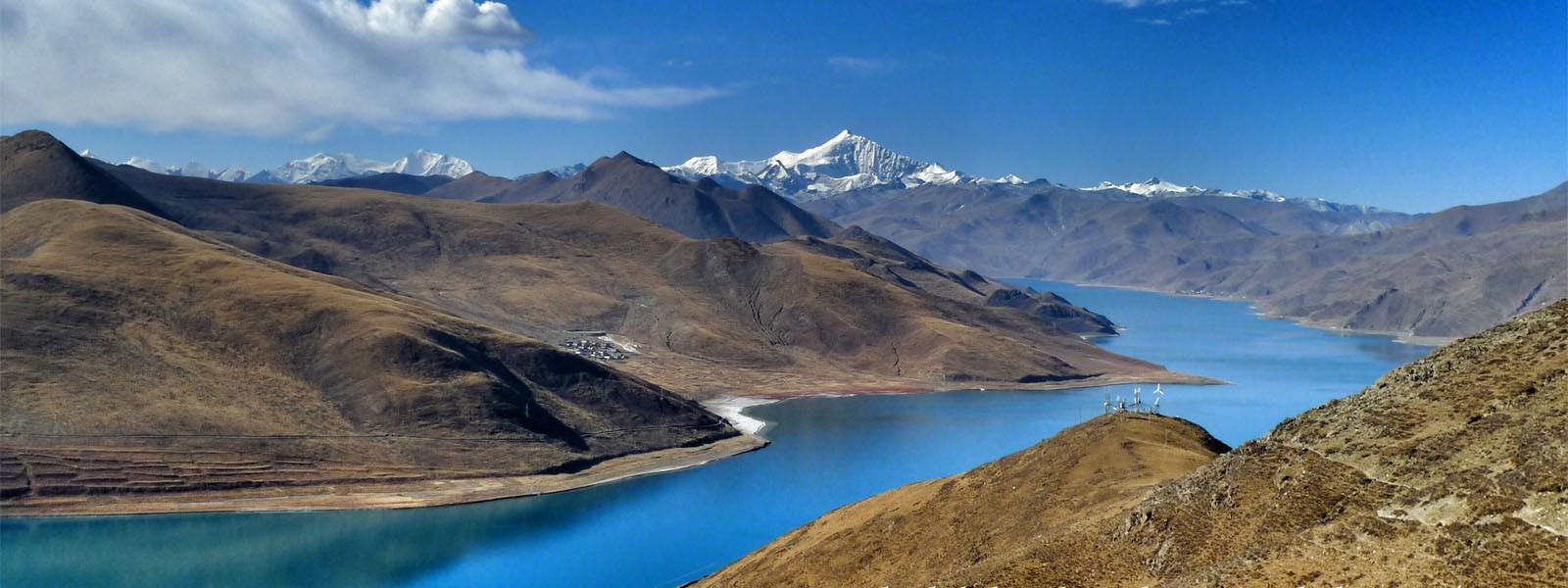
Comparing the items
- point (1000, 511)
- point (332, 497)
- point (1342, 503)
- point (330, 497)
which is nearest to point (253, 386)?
point (330, 497)

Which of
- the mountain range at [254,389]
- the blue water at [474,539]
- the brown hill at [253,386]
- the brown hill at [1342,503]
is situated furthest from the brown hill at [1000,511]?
the brown hill at [253,386]

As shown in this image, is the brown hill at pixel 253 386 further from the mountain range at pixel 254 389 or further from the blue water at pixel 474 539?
the blue water at pixel 474 539

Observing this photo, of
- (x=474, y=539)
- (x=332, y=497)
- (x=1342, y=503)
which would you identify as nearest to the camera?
(x=1342, y=503)

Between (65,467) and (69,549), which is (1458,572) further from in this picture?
(65,467)

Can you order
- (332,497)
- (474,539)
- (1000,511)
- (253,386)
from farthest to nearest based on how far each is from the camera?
(253,386) → (332,497) → (474,539) → (1000,511)

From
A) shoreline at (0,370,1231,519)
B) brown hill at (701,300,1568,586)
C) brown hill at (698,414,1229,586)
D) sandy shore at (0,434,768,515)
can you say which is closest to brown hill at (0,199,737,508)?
shoreline at (0,370,1231,519)

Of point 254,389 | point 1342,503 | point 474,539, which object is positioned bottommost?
point 474,539

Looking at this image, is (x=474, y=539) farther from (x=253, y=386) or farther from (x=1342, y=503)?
(x=1342, y=503)
